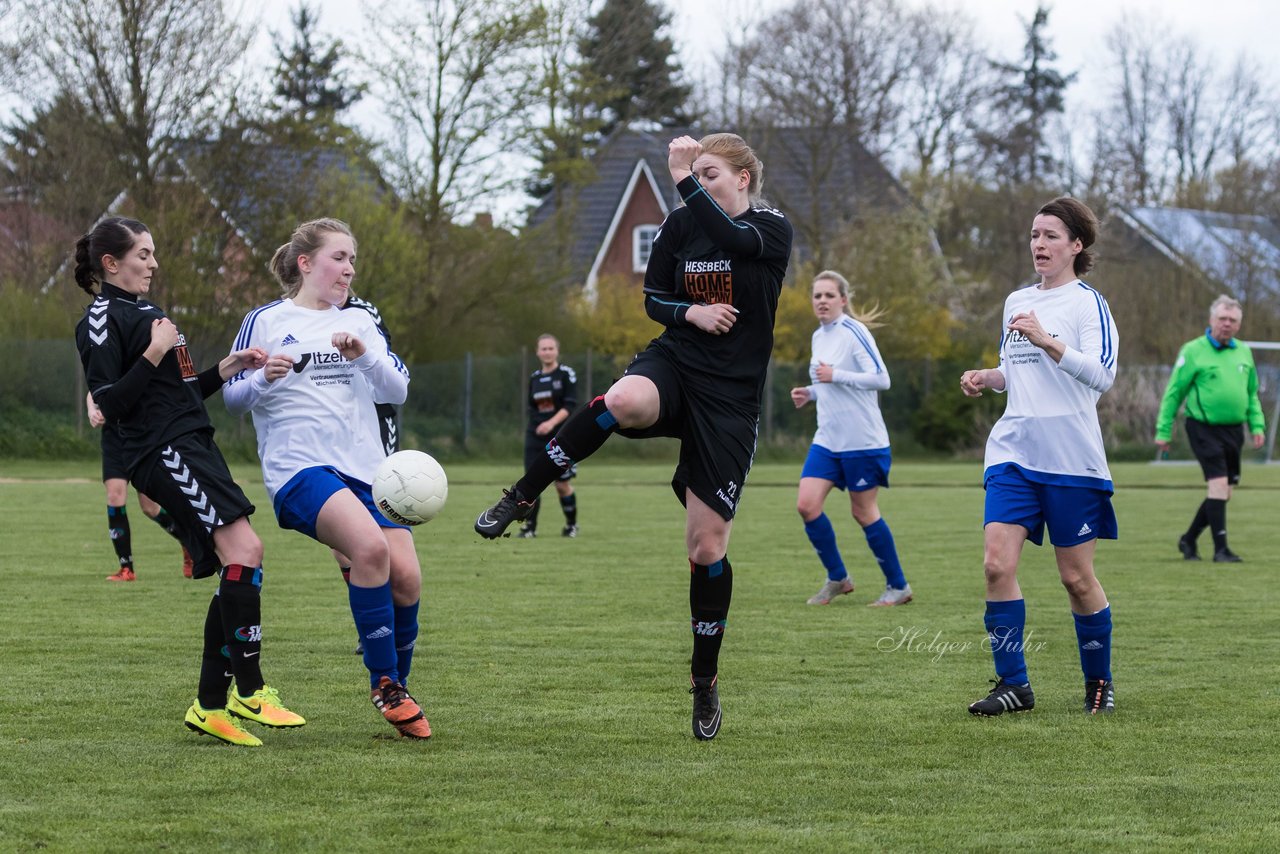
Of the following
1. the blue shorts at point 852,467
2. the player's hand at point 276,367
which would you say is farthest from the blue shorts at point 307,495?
the blue shorts at point 852,467

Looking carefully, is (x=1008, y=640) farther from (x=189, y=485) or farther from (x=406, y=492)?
(x=189, y=485)

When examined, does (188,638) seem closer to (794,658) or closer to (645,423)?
(794,658)

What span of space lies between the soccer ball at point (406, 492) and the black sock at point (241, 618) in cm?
55

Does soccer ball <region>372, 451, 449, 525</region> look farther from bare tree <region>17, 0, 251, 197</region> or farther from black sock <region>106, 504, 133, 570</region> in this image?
bare tree <region>17, 0, 251, 197</region>

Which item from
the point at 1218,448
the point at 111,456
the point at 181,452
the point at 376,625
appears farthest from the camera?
the point at 1218,448

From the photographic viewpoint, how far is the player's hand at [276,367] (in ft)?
18.4

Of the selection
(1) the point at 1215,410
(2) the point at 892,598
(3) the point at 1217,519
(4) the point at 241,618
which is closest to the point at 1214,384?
(1) the point at 1215,410

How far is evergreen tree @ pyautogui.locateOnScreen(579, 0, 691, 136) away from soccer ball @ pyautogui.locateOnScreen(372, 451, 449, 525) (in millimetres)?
29692

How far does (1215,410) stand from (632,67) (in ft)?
98.4

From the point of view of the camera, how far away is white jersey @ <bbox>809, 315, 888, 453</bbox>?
33.7 ft

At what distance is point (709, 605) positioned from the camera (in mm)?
5848

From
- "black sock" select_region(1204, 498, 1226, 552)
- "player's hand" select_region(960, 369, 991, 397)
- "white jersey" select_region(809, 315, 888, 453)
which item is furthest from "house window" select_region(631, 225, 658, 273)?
"player's hand" select_region(960, 369, 991, 397)

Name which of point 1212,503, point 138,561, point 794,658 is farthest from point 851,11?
point 794,658

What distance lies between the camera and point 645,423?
5.59 meters
